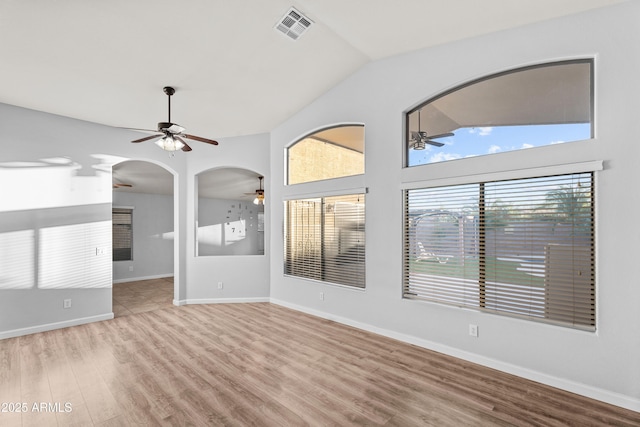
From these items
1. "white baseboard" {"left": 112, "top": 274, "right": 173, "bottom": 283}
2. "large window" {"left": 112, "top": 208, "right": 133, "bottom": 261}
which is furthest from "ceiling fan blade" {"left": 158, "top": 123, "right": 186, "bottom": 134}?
"white baseboard" {"left": 112, "top": 274, "right": 173, "bottom": 283}

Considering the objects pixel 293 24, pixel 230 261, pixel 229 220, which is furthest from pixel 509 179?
pixel 229 220

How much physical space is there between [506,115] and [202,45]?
328cm

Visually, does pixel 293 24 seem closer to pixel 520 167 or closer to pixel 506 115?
pixel 506 115

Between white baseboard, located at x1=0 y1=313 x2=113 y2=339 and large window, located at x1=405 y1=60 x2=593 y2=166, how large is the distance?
17.2 ft

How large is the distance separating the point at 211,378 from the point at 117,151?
13.5 feet

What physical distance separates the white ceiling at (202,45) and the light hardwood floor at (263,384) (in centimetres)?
321

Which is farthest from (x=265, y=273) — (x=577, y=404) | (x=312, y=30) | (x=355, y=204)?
(x=577, y=404)

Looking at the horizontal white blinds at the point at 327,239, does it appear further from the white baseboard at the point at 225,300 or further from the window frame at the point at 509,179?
the white baseboard at the point at 225,300

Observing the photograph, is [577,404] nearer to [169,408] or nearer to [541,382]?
A: [541,382]

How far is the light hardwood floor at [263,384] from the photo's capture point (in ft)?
7.63

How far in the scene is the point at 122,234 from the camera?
27.2 feet

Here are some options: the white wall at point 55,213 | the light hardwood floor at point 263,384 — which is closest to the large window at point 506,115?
the light hardwood floor at point 263,384

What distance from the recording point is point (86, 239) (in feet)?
15.4

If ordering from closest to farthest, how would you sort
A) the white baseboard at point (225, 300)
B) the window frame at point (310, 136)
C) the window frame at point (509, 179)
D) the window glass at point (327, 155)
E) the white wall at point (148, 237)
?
the window frame at point (509, 179), the window frame at point (310, 136), the window glass at point (327, 155), the white baseboard at point (225, 300), the white wall at point (148, 237)
